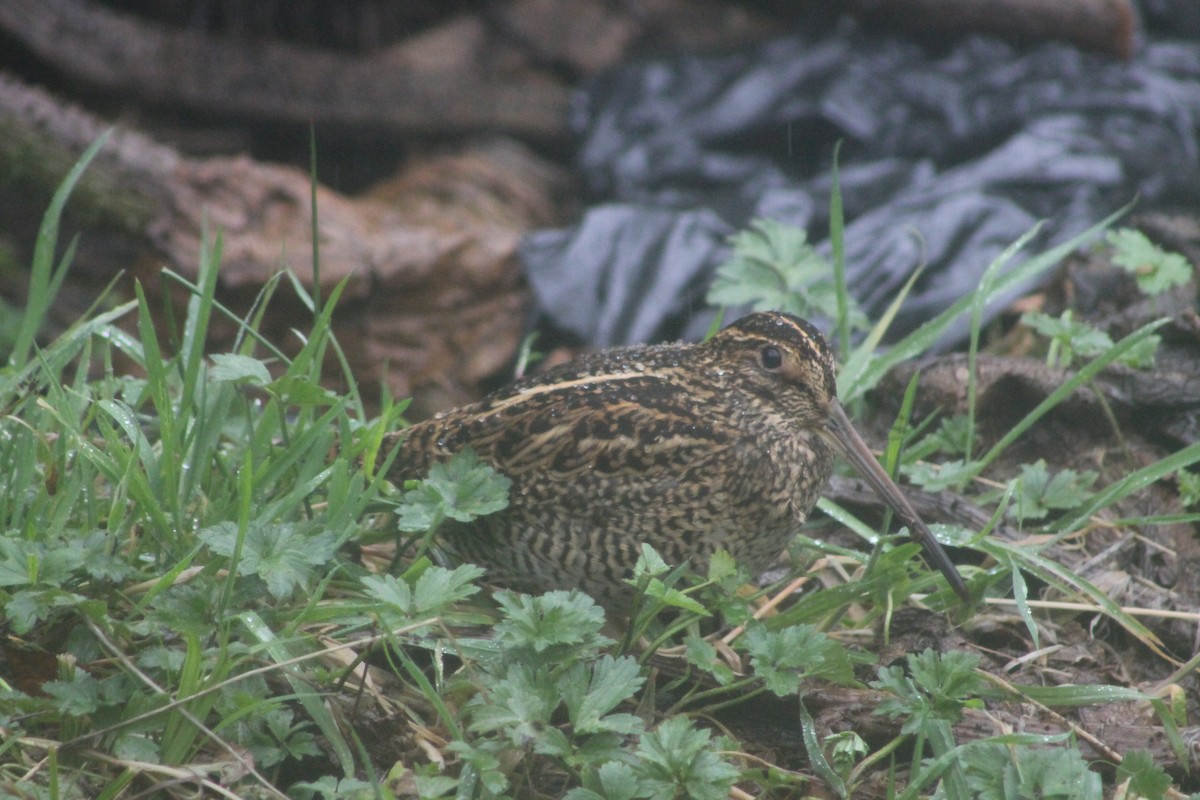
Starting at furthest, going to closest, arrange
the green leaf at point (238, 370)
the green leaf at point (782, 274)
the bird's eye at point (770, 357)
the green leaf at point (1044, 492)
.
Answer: the green leaf at point (782, 274) < the green leaf at point (1044, 492) < the bird's eye at point (770, 357) < the green leaf at point (238, 370)

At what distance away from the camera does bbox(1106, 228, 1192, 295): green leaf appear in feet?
11.5

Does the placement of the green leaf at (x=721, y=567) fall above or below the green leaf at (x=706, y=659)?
above

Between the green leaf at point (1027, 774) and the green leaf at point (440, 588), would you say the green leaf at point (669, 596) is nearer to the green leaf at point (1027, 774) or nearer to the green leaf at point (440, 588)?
the green leaf at point (440, 588)

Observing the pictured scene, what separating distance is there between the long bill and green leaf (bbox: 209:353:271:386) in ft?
3.92

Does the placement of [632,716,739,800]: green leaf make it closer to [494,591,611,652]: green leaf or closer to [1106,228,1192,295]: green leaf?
[494,591,611,652]: green leaf

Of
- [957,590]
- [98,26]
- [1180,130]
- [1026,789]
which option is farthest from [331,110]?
[1026,789]

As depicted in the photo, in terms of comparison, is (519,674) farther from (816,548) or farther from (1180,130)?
(1180,130)

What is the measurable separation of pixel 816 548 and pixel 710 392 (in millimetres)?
421

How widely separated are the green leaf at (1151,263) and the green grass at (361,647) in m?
0.81

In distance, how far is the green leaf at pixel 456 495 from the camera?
2.50m

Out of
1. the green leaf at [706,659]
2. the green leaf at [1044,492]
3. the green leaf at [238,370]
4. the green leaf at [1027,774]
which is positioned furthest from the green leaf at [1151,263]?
the green leaf at [238,370]

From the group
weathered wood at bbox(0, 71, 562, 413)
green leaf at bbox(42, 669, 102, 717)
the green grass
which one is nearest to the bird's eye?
the green grass

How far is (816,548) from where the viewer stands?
288cm

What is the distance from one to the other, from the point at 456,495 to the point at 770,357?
2.44 feet
